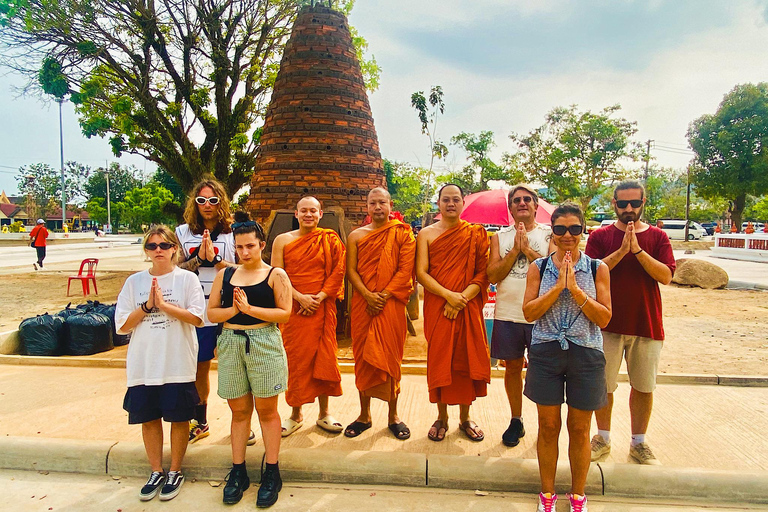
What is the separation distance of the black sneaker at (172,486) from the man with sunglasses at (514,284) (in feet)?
7.62

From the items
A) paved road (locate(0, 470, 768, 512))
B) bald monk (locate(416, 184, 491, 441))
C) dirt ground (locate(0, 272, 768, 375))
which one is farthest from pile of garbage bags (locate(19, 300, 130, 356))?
bald monk (locate(416, 184, 491, 441))

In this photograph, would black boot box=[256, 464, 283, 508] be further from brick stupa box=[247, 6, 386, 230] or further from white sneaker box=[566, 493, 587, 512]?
brick stupa box=[247, 6, 386, 230]

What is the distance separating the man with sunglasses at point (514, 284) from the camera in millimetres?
3371

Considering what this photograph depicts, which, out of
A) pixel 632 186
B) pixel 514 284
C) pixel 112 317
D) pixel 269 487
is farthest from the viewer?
pixel 112 317

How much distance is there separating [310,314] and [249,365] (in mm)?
800

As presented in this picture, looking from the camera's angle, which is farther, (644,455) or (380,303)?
(380,303)

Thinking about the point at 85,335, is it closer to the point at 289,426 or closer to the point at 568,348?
the point at 289,426

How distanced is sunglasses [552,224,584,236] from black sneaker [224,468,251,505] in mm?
2475

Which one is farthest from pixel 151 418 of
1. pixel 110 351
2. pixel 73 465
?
pixel 110 351

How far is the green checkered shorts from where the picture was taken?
9.10 feet

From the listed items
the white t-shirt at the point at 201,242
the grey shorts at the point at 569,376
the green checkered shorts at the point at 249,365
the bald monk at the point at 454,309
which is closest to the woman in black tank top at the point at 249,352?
the green checkered shorts at the point at 249,365

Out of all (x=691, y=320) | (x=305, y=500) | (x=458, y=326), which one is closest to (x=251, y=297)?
(x=305, y=500)

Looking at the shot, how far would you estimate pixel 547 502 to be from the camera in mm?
2594

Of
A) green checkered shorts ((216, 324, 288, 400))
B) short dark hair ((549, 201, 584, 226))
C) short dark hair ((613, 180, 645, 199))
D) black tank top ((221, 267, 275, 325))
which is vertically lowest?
green checkered shorts ((216, 324, 288, 400))
